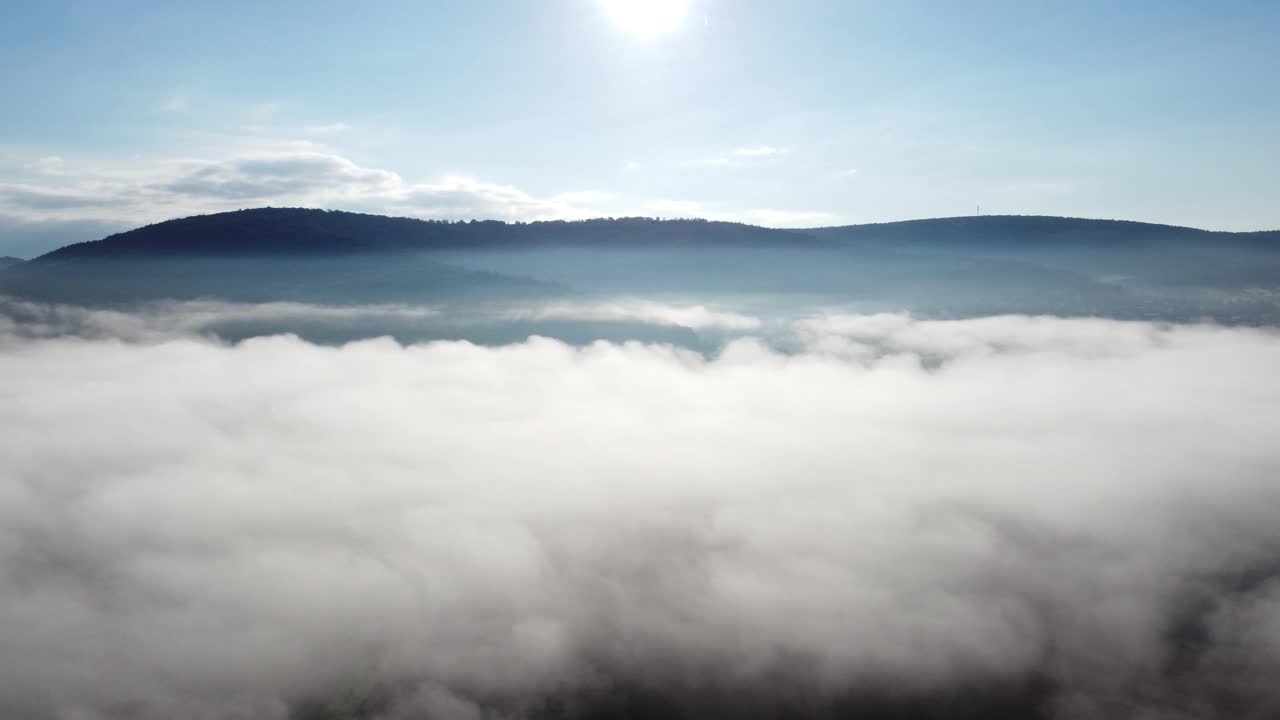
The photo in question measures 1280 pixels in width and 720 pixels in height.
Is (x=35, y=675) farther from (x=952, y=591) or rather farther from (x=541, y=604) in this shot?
(x=952, y=591)

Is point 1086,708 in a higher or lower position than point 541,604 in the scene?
lower

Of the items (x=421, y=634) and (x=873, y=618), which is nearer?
(x=421, y=634)

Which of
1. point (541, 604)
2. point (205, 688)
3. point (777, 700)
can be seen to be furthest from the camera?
point (541, 604)

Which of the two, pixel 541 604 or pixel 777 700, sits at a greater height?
pixel 541 604

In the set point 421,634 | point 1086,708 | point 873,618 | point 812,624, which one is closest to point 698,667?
point 812,624

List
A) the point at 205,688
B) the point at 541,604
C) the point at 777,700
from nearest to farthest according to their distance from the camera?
1. the point at 205,688
2. the point at 777,700
3. the point at 541,604

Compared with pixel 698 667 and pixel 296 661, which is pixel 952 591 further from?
pixel 296 661

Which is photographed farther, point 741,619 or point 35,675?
point 741,619

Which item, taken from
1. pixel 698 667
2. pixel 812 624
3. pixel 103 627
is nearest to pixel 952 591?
pixel 812 624
